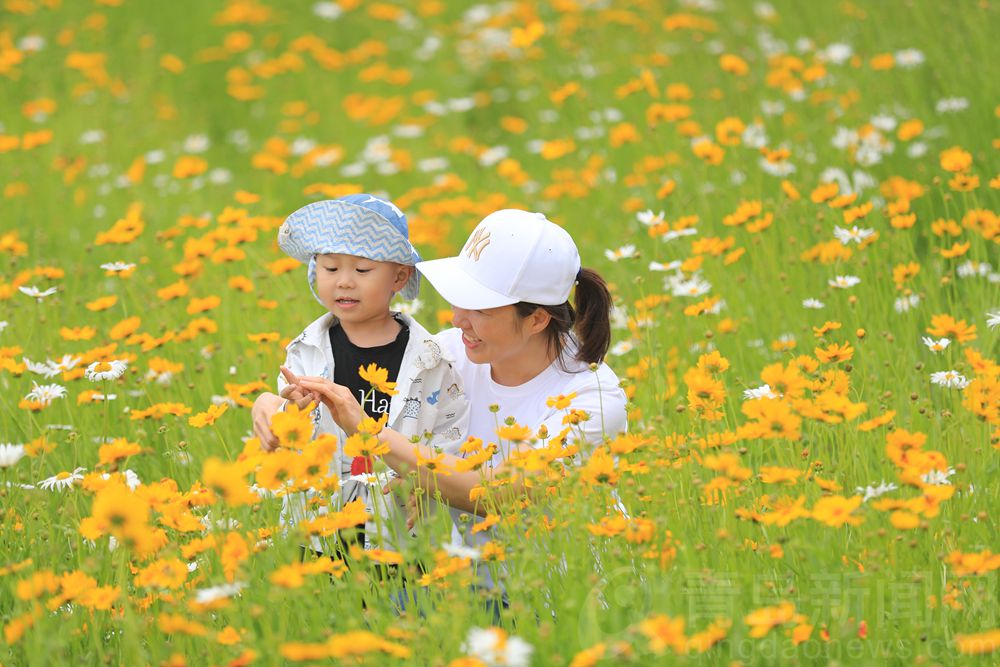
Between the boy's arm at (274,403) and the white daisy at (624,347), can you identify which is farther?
the white daisy at (624,347)

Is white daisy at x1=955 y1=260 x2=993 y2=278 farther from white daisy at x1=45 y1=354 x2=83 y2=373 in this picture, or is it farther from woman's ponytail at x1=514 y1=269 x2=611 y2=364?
white daisy at x1=45 y1=354 x2=83 y2=373

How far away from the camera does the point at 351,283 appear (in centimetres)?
257

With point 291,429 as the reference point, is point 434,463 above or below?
below

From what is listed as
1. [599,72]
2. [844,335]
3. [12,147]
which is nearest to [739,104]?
[599,72]

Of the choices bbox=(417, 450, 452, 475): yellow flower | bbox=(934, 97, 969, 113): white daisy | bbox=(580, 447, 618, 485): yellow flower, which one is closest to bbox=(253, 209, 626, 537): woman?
bbox=(417, 450, 452, 475): yellow flower

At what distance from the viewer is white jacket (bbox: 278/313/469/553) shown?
256 cm

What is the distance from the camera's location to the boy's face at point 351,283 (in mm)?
2578

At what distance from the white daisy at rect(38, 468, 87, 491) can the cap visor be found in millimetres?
849

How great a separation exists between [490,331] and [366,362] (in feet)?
0.98

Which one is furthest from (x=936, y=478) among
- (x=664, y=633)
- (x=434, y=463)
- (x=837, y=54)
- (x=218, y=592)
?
(x=837, y=54)

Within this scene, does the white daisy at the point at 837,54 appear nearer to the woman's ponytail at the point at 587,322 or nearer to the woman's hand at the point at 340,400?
the woman's ponytail at the point at 587,322

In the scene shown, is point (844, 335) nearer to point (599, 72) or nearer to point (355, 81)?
point (599, 72)

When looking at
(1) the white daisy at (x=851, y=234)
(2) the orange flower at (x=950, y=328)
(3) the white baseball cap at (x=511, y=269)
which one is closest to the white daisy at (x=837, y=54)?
(1) the white daisy at (x=851, y=234)

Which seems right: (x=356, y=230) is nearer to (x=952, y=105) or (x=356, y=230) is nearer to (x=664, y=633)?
(x=664, y=633)
